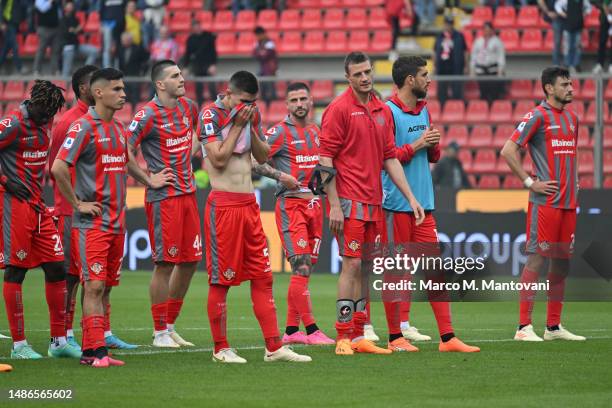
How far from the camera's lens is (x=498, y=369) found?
972cm

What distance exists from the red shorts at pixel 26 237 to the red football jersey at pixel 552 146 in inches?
178

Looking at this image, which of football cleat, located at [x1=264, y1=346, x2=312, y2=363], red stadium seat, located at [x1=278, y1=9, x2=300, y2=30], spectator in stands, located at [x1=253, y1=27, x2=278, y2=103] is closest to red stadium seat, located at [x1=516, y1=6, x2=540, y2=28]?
red stadium seat, located at [x1=278, y1=9, x2=300, y2=30]

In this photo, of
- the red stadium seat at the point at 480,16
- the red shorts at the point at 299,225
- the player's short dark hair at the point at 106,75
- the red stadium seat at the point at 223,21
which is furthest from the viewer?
the red stadium seat at the point at 223,21

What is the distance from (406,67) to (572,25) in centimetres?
1437

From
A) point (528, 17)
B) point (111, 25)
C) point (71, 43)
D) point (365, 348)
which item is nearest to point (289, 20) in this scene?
point (111, 25)

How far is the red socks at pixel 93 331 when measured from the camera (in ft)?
32.7

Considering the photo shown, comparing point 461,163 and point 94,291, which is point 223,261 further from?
Answer: point 461,163

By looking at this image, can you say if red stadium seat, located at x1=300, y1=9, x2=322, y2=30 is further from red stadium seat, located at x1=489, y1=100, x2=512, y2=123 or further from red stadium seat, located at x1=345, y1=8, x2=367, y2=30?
red stadium seat, located at x1=489, y1=100, x2=512, y2=123

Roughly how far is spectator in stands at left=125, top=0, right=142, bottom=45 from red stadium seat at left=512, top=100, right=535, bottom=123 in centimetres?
1055

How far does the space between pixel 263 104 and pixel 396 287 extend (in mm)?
11289

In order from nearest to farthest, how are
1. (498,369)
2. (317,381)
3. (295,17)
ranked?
(317,381) → (498,369) → (295,17)

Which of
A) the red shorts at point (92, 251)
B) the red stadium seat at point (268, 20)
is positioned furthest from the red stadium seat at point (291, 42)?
the red shorts at point (92, 251)

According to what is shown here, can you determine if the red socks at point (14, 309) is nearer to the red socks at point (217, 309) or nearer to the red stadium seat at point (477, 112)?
the red socks at point (217, 309)

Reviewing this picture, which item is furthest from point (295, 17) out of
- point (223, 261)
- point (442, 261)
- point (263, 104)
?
point (223, 261)
